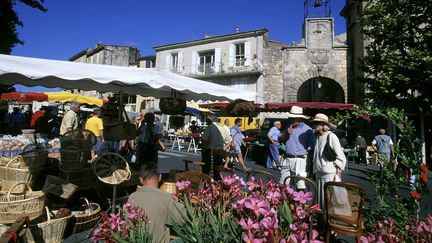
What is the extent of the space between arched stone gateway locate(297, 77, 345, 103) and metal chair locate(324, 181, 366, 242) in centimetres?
2123

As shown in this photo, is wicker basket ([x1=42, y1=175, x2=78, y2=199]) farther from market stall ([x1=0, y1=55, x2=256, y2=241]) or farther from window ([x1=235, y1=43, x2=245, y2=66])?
window ([x1=235, y1=43, x2=245, y2=66])

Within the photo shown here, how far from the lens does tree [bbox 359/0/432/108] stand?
12766 mm

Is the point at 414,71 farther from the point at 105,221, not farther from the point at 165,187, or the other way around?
the point at 105,221

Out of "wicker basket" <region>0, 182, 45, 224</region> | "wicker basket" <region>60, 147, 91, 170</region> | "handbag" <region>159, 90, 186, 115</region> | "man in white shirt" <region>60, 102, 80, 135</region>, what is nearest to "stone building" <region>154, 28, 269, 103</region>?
"man in white shirt" <region>60, 102, 80, 135</region>

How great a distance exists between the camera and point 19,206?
3.45 metres

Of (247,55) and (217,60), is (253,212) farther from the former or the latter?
(217,60)

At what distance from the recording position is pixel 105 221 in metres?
1.86

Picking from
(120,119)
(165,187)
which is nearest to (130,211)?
(165,187)

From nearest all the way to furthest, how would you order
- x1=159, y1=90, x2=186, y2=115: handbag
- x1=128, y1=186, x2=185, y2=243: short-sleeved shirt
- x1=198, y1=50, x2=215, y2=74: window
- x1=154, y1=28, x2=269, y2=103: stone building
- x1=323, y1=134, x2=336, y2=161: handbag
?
x1=128, y1=186, x2=185, y2=243: short-sleeved shirt, x1=323, y1=134, x2=336, y2=161: handbag, x1=159, y1=90, x2=186, y2=115: handbag, x1=154, y1=28, x2=269, y2=103: stone building, x1=198, y1=50, x2=215, y2=74: window

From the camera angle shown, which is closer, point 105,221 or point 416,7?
point 105,221

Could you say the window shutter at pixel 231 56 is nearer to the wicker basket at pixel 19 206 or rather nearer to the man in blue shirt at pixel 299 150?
the man in blue shirt at pixel 299 150

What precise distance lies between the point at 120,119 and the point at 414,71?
12.4 m

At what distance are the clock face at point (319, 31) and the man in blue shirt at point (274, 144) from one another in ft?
43.9

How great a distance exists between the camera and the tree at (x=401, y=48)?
1277 cm
